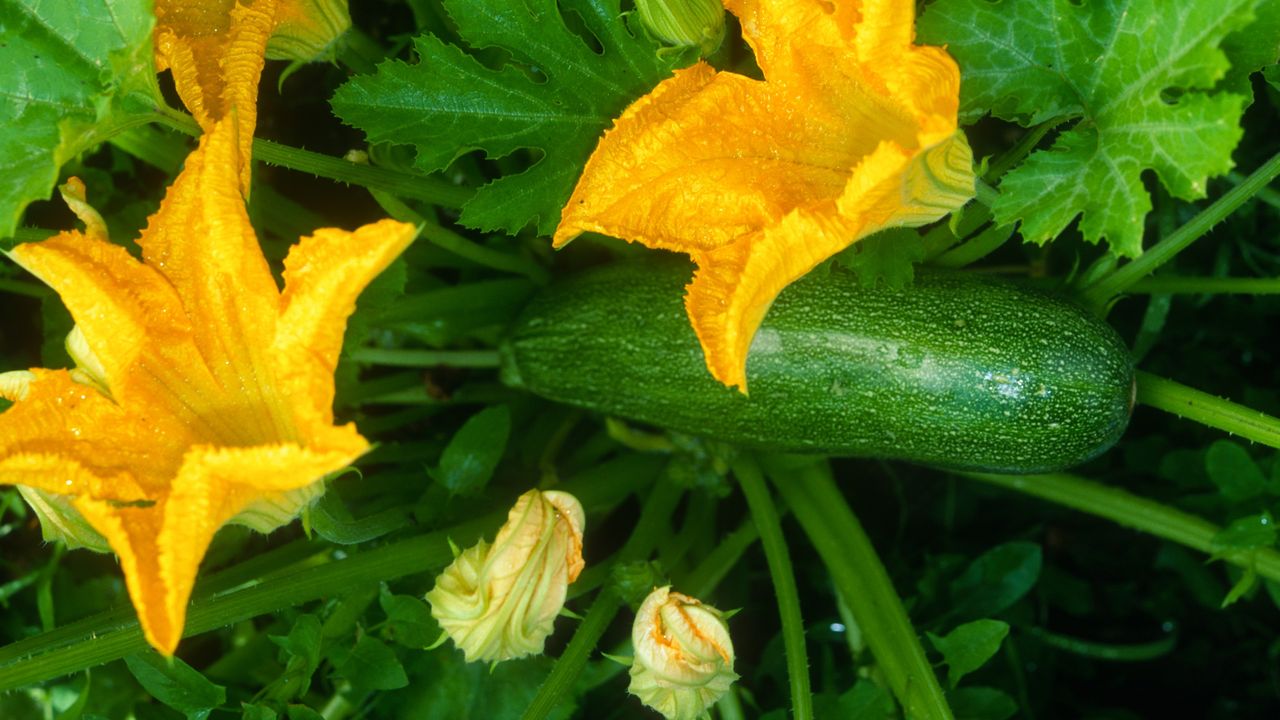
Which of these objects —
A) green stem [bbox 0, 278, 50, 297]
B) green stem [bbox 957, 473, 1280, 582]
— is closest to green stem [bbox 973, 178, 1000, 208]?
green stem [bbox 957, 473, 1280, 582]

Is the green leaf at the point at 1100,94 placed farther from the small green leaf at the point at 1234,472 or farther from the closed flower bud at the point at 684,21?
the small green leaf at the point at 1234,472

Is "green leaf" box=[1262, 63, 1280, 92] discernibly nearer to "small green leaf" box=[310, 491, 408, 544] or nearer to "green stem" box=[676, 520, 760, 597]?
"green stem" box=[676, 520, 760, 597]

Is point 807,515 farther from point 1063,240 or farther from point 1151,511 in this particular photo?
point 1063,240

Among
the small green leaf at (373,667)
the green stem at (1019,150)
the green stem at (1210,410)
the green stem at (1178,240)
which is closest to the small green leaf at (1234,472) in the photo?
the green stem at (1210,410)

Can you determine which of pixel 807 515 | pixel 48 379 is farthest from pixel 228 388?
pixel 807 515

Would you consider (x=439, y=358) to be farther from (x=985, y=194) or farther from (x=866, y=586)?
(x=985, y=194)
